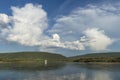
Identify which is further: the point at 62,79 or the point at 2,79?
the point at 2,79

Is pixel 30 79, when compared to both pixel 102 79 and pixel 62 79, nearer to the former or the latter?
pixel 62 79

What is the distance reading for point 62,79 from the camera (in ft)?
154

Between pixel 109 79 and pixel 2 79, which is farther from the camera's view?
pixel 2 79

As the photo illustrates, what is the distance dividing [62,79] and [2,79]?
1338 centimetres

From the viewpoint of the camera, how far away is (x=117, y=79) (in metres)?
46.3

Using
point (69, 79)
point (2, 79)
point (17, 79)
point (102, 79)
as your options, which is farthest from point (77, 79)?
point (2, 79)

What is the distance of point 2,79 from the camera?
50.1 metres

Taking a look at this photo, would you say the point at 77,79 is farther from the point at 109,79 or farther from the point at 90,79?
the point at 109,79

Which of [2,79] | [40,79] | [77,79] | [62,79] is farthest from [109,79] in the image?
[2,79]

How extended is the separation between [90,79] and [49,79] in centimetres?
835

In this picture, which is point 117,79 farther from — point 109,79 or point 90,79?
point 90,79

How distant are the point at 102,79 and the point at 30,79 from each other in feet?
48.5

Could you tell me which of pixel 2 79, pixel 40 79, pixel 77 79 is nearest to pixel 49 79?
pixel 40 79

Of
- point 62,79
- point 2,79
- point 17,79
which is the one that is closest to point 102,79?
point 62,79
